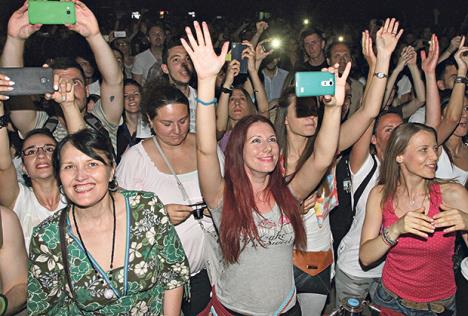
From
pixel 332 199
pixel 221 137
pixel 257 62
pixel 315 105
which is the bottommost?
pixel 332 199

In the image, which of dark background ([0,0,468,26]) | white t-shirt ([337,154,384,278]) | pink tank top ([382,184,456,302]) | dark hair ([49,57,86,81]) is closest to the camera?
pink tank top ([382,184,456,302])

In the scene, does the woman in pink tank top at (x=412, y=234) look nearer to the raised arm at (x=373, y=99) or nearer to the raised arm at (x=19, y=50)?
the raised arm at (x=373, y=99)

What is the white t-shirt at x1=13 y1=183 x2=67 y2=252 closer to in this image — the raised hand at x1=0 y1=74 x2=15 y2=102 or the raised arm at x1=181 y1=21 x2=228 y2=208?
the raised hand at x1=0 y1=74 x2=15 y2=102

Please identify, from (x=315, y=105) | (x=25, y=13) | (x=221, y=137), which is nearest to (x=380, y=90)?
(x=315, y=105)

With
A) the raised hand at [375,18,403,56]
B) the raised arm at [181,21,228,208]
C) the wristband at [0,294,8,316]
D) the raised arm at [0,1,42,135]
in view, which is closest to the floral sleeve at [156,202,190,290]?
the raised arm at [181,21,228,208]

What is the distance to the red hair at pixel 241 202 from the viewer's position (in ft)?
8.54

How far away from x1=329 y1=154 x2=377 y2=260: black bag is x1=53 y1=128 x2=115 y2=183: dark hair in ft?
5.40

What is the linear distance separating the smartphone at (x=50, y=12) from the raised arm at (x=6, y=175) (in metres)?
0.52

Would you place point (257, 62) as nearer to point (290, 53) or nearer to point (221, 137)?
point (221, 137)

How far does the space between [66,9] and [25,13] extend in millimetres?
523

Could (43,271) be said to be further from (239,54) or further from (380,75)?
(239,54)

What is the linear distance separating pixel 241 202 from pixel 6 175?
1.33m

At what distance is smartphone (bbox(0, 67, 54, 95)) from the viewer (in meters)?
Result: 2.62

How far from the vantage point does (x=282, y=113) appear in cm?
347
